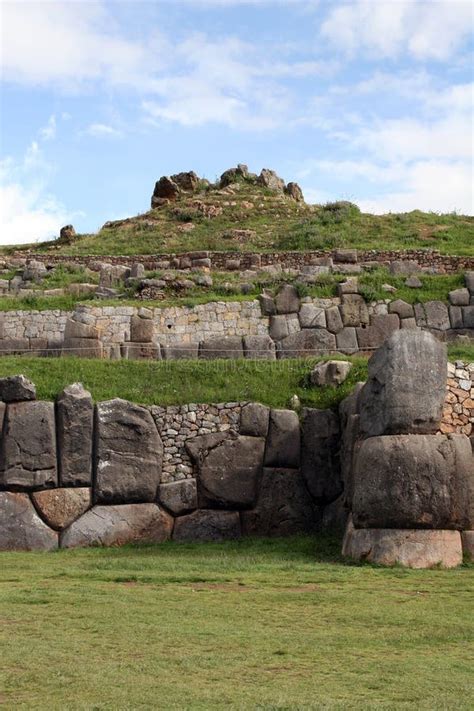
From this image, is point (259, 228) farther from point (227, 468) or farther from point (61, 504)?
point (61, 504)

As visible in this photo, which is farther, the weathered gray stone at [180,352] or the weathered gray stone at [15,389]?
the weathered gray stone at [180,352]

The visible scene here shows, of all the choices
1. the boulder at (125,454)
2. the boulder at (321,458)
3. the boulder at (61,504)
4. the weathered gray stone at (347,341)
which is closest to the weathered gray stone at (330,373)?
the boulder at (321,458)

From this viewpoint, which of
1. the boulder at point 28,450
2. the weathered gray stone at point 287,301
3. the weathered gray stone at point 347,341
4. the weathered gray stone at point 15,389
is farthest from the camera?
the weathered gray stone at point 287,301

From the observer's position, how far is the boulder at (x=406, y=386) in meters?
17.4

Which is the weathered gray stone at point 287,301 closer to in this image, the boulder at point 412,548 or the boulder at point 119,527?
the boulder at point 119,527

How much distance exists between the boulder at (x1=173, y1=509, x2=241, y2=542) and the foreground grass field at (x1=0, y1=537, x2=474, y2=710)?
243 centimetres

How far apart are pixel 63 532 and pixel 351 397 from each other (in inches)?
247

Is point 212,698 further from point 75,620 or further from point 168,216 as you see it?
point 168,216

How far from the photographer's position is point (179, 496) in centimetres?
2072

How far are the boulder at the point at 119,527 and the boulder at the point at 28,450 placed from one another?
42.7 inches

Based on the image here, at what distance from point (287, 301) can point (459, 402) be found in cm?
1104

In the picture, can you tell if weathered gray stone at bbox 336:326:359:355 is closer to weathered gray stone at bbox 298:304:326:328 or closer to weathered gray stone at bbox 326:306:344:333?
weathered gray stone at bbox 326:306:344:333

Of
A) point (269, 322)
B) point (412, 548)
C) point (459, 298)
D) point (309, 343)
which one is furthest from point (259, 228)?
point (412, 548)

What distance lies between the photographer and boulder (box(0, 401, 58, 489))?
66.5 ft
